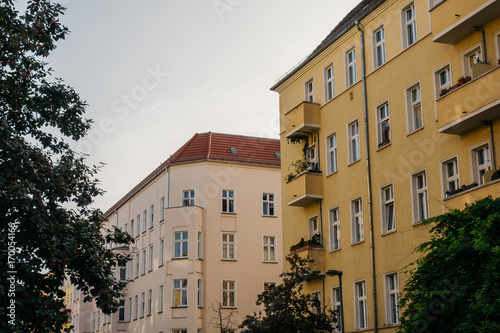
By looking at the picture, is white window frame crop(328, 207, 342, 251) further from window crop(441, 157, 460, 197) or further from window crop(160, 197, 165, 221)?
window crop(160, 197, 165, 221)

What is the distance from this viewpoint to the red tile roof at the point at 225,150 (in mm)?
52625

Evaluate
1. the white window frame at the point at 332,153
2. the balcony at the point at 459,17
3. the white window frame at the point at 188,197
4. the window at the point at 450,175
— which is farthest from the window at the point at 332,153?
the white window frame at the point at 188,197

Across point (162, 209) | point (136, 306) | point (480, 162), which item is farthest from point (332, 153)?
point (136, 306)

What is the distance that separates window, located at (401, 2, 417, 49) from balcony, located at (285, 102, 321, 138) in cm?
650

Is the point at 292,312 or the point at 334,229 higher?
the point at 334,229

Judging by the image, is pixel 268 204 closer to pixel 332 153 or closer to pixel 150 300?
pixel 150 300

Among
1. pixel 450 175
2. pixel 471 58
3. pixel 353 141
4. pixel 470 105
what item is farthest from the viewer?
pixel 353 141

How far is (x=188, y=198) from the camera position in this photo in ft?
170

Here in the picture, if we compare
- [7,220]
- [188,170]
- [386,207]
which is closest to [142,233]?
[188,170]

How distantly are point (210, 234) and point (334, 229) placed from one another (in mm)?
19359

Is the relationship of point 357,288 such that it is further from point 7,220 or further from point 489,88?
point 7,220

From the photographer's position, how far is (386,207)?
92.9ft

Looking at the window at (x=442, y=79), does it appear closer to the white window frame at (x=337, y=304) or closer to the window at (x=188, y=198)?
the white window frame at (x=337, y=304)

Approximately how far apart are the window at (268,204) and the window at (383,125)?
23903mm
